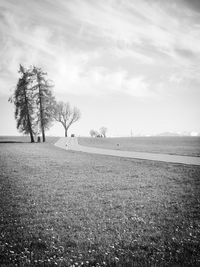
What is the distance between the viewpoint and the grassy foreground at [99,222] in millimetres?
4367

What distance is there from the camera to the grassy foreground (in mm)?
4367

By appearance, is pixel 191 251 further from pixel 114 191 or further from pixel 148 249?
pixel 114 191

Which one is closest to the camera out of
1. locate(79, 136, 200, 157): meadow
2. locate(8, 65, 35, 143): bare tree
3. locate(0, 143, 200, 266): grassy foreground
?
locate(0, 143, 200, 266): grassy foreground

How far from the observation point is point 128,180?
11164 millimetres

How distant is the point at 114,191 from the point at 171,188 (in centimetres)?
282

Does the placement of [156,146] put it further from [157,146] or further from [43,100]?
[43,100]

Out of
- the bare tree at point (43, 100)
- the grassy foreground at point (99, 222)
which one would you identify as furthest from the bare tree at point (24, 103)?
the grassy foreground at point (99, 222)

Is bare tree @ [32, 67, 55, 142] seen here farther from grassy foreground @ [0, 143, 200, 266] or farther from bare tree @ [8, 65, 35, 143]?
grassy foreground @ [0, 143, 200, 266]

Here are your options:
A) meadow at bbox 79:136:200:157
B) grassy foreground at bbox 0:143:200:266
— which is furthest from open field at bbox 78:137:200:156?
grassy foreground at bbox 0:143:200:266

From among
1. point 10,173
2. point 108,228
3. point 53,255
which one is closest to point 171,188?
point 108,228

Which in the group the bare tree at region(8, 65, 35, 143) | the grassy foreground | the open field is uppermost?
the bare tree at region(8, 65, 35, 143)

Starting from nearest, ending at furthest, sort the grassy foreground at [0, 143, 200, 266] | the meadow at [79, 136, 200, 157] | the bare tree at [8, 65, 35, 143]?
the grassy foreground at [0, 143, 200, 266]
the meadow at [79, 136, 200, 157]
the bare tree at [8, 65, 35, 143]

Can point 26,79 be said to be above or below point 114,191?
above

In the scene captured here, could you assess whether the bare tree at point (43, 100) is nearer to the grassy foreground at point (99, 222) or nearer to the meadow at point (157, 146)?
the meadow at point (157, 146)
